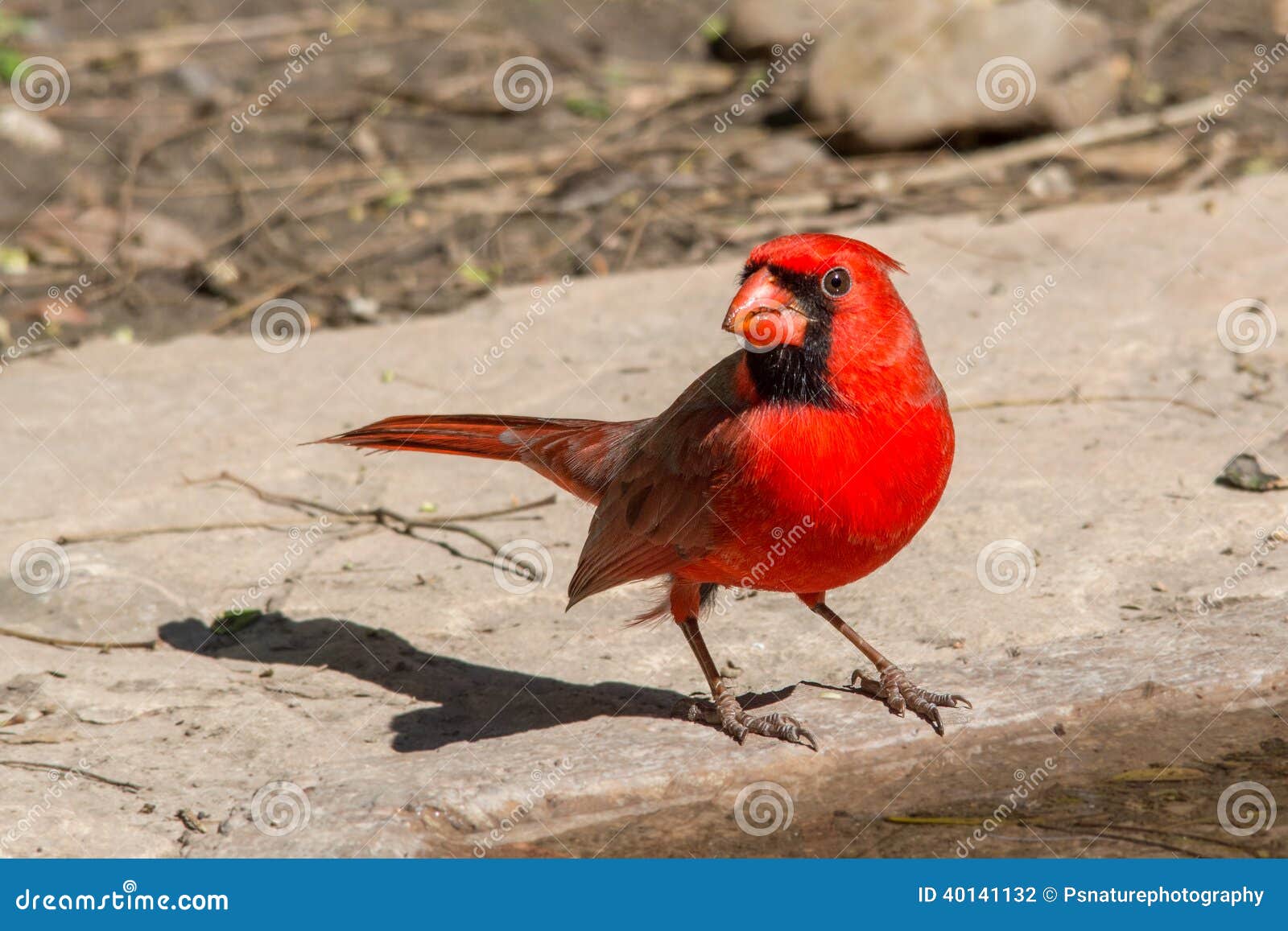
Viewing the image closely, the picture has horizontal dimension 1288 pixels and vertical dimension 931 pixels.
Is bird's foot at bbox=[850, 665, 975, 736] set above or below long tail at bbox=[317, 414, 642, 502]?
below

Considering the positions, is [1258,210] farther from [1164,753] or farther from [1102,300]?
[1164,753]

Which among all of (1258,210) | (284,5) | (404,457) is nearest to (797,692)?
(404,457)

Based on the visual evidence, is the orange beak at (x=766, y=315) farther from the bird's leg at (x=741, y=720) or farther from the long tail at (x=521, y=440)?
the long tail at (x=521, y=440)

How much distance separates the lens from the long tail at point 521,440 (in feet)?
A: 15.0

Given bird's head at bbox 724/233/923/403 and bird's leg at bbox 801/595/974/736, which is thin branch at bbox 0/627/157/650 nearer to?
bird's leg at bbox 801/595/974/736

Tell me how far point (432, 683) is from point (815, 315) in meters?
1.73

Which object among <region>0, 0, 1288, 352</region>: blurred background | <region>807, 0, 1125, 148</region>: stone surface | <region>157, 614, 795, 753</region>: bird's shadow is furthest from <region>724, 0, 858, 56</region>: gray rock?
<region>157, 614, 795, 753</region>: bird's shadow

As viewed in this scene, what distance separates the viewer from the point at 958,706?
366 cm

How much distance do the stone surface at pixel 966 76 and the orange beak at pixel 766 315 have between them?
18.4 feet

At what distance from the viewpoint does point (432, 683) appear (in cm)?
447

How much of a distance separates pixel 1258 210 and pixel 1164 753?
4111 millimetres

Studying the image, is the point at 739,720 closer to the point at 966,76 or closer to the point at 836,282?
the point at 836,282

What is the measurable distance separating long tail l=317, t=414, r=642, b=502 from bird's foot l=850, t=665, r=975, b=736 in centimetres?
111

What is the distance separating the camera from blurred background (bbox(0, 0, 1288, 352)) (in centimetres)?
799
